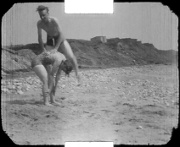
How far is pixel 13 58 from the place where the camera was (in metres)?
3.61

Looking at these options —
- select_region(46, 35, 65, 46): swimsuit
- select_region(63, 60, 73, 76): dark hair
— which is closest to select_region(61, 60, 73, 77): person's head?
select_region(63, 60, 73, 76): dark hair

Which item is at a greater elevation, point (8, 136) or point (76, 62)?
point (76, 62)

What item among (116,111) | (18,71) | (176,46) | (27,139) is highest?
(176,46)

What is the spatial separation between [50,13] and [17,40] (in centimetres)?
46

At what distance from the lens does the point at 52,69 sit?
3.60m

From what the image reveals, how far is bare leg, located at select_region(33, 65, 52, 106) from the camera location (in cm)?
358

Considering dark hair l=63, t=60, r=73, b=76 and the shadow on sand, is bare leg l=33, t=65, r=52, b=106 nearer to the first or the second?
the shadow on sand

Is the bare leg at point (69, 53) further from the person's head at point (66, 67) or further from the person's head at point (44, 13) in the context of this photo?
the person's head at point (44, 13)

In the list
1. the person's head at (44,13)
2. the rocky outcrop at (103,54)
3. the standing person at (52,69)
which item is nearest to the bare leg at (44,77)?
the standing person at (52,69)

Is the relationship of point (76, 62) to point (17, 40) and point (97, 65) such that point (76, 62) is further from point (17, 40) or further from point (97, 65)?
point (17, 40)

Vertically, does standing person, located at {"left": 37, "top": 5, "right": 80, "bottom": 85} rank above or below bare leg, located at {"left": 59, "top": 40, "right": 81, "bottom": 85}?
above

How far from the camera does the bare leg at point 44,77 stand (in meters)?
3.58

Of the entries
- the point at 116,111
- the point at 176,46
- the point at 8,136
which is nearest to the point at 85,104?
the point at 116,111

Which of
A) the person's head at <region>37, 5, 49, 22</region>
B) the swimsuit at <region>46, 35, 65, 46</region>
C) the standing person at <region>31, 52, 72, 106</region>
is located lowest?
the standing person at <region>31, 52, 72, 106</region>
